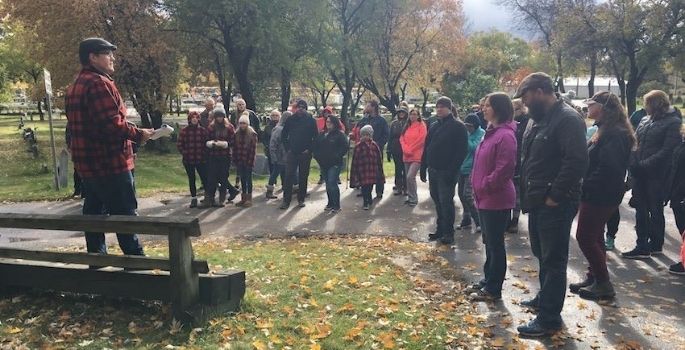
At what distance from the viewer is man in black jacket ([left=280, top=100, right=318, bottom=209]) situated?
10469 mm

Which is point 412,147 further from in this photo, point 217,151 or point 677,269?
point 677,269

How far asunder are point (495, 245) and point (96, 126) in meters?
3.74

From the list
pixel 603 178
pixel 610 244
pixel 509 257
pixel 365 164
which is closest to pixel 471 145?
pixel 509 257

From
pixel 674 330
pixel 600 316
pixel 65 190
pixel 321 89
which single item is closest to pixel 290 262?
pixel 600 316

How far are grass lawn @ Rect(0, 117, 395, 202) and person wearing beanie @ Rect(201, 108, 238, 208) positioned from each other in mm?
2354

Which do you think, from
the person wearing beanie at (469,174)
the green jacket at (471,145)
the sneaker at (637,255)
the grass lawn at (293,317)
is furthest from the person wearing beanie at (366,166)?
the sneaker at (637,255)

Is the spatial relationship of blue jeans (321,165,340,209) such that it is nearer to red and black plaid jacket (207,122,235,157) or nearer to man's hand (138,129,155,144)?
red and black plaid jacket (207,122,235,157)

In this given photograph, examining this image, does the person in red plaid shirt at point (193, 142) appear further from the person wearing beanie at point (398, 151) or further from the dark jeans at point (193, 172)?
the person wearing beanie at point (398, 151)

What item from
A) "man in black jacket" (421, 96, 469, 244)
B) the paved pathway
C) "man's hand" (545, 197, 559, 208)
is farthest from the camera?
"man in black jacket" (421, 96, 469, 244)

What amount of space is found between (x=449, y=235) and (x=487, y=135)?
285 cm

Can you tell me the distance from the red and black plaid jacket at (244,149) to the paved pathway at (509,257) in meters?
0.90

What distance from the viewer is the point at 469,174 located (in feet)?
28.6

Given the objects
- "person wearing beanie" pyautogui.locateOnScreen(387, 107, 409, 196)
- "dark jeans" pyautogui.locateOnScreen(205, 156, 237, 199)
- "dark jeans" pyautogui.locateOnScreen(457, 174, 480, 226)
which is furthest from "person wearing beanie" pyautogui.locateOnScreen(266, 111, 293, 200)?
"dark jeans" pyautogui.locateOnScreen(457, 174, 480, 226)

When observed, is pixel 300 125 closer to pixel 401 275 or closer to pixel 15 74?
pixel 401 275
